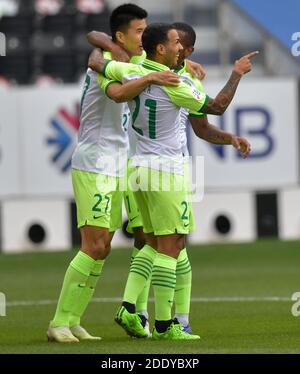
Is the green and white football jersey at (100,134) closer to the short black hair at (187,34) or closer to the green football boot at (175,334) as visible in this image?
the short black hair at (187,34)

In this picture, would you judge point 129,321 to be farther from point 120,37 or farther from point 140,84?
point 120,37

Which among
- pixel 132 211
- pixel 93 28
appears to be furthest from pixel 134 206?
pixel 93 28

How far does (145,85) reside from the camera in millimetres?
8422

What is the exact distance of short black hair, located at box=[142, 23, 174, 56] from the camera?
848 centimetres

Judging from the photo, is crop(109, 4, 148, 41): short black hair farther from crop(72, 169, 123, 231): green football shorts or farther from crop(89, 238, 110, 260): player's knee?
crop(89, 238, 110, 260): player's knee

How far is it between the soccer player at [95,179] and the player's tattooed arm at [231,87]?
2.32 feet

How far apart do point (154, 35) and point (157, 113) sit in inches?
20.0

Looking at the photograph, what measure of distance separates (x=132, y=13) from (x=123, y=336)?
2240 mm

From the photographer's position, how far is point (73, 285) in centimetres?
888

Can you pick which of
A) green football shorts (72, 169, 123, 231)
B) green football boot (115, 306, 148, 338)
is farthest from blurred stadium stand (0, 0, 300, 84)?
green football boot (115, 306, 148, 338)

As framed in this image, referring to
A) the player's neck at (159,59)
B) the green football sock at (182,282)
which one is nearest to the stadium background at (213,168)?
the green football sock at (182,282)

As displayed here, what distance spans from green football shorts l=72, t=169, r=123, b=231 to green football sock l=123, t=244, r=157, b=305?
307 millimetres

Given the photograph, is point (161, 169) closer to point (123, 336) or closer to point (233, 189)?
point (123, 336)
